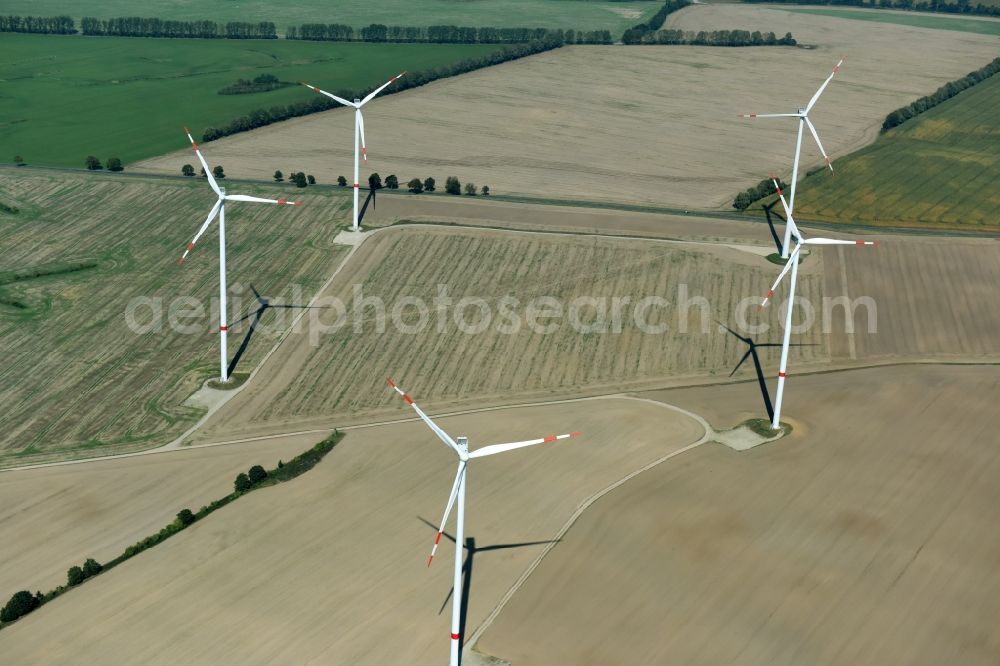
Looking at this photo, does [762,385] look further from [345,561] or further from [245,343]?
[245,343]

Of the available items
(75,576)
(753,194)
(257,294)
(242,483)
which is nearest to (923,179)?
(753,194)

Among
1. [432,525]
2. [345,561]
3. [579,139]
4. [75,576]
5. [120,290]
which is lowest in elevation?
[75,576]

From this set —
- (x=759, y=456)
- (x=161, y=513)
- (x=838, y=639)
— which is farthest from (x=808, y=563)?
(x=161, y=513)

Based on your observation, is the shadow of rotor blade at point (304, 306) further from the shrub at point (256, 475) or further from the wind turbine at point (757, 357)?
the wind turbine at point (757, 357)

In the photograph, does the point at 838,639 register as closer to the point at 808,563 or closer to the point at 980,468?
the point at 808,563

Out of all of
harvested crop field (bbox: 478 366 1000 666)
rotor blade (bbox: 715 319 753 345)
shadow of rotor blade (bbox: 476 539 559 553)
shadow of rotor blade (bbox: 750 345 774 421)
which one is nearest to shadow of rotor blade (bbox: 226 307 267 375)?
shadow of rotor blade (bbox: 476 539 559 553)
